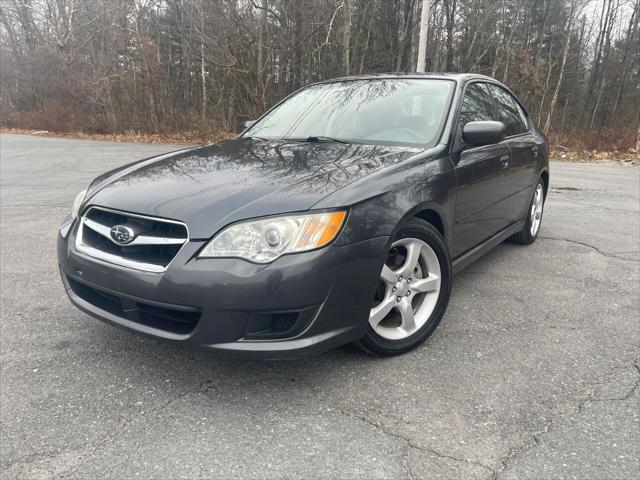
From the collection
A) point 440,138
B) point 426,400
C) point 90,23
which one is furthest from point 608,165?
point 90,23

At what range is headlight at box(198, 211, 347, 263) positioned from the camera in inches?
81.8

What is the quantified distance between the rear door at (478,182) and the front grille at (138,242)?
1756 mm

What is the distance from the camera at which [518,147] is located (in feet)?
13.5

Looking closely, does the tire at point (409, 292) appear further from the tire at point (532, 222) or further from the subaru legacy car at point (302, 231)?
the tire at point (532, 222)

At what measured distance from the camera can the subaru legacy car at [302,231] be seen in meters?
2.09

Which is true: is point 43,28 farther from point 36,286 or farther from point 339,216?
point 339,216

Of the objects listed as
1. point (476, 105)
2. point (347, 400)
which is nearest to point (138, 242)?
point (347, 400)

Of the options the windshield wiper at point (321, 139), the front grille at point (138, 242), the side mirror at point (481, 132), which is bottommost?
the front grille at point (138, 242)

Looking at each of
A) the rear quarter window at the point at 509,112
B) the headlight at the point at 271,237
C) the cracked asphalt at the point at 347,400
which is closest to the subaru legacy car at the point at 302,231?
the headlight at the point at 271,237

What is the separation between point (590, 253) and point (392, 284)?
3.01 meters

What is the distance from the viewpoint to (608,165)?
13984mm

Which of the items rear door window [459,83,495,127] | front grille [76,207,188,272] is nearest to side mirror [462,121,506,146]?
rear door window [459,83,495,127]

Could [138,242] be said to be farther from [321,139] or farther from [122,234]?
[321,139]

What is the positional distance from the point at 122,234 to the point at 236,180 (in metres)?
0.60
